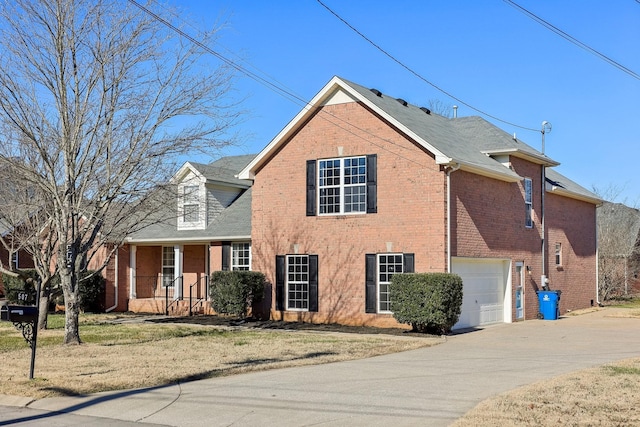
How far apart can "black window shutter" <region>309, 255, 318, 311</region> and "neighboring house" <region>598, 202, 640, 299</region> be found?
20.2m

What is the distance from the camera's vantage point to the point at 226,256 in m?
27.1

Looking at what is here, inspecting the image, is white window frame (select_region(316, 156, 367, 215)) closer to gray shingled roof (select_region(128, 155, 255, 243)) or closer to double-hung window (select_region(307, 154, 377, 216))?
double-hung window (select_region(307, 154, 377, 216))

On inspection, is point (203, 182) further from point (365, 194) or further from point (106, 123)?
point (106, 123)

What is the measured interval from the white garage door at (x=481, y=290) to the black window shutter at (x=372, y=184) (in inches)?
115

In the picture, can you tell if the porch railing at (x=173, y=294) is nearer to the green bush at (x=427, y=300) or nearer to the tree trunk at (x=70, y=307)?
the tree trunk at (x=70, y=307)

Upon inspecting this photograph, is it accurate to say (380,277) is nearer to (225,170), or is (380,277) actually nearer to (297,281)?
(297,281)

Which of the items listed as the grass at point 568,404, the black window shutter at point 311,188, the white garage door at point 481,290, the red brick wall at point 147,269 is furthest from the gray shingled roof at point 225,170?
the grass at point 568,404

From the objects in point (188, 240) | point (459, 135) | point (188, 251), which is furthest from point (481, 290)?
point (188, 251)

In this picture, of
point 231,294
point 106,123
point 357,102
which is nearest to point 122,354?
point 106,123

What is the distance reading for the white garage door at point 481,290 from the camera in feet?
74.1

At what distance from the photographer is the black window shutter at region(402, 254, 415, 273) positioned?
21.6 m

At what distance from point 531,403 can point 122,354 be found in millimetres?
9163

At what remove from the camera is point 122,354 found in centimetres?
1579

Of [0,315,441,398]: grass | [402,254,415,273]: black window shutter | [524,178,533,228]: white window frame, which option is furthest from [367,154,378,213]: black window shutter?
[524,178,533,228]: white window frame
